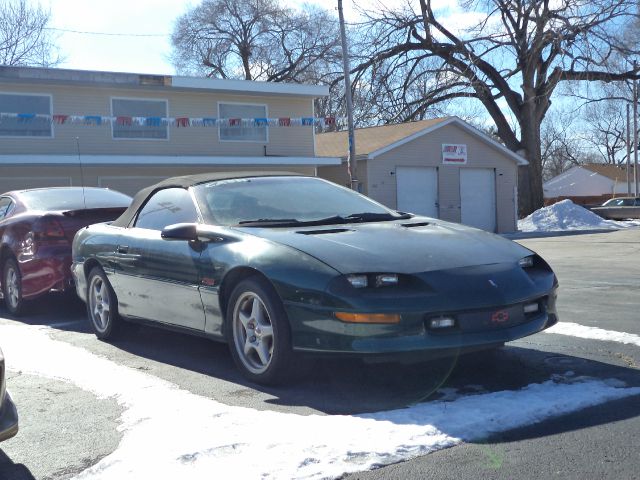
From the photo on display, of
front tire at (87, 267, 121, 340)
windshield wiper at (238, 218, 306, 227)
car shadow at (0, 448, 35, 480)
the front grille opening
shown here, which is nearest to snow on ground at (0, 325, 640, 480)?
car shadow at (0, 448, 35, 480)

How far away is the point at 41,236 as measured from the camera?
782 cm

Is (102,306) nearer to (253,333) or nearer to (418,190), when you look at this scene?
(253,333)

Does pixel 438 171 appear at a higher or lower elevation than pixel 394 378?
higher

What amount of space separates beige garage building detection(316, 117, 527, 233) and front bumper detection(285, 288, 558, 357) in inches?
938

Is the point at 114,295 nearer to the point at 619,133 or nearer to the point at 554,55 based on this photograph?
the point at 554,55

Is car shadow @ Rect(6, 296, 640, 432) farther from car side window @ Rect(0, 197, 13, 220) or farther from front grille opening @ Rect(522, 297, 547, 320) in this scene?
car side window @ Rect(0, 197, 13, 220)

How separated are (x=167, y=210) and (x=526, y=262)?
276 cm

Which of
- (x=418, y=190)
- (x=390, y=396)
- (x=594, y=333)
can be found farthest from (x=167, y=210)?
(x=418, y=190)

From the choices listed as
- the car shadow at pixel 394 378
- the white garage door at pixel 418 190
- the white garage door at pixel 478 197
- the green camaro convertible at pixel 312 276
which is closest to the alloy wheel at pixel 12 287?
the green camaro convertible at pixel 312 276

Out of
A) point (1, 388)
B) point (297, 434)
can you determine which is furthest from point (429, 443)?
point (1, 388)

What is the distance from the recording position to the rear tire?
26.5 feet

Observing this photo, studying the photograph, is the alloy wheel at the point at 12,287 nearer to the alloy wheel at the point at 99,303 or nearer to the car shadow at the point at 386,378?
the alloy wheel at the point at 99,303

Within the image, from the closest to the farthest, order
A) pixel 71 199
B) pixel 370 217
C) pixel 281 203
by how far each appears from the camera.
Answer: pixel 370 217 → pixel 281 203 → pixel 71 199

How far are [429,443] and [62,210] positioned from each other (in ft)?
18.3
